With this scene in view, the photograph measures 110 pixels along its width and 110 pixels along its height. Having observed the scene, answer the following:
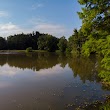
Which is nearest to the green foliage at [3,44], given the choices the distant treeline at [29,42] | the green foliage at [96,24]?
the distant treeline at [29,42]

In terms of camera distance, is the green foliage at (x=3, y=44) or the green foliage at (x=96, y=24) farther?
the green foliage at (x=3, y=44)

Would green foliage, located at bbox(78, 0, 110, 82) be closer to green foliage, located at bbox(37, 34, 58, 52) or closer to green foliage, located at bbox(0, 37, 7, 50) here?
green foliage, located at bbox(37, 34, 58, 52)

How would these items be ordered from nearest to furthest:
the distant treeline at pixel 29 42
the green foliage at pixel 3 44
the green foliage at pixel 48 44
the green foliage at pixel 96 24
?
the green foliage at pixel 96 24
the green foliage at pixel 48 44
the distant treeline at pixel 29 42
the green foliage at pixel 3 44

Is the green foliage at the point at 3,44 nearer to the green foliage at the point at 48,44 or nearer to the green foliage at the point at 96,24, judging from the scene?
the green foliage at the point at 48,44

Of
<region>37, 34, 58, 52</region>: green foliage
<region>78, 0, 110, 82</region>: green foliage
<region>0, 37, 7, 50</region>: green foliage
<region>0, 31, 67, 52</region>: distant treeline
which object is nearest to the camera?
<region>78, 0, 110, 82</region>: green foliage

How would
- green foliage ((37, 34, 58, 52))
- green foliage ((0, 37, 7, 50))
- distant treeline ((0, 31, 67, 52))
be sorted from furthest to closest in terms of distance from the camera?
green foliage ((0, 37, 7, 50))
distant treeline ((0, 31, 67, 52))
green foliage ((37, 34, 58, 52))

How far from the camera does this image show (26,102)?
47.9ft

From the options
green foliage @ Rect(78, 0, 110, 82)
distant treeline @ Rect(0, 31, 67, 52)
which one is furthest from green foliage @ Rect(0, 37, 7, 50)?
green foliage @ Rect(78, 0, 110, 82)

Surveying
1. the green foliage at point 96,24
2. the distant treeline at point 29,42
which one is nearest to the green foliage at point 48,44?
the distant treeline at point 29,42

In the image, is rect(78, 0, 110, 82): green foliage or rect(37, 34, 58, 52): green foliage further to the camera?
rect(37, 34, 58, 52): green foliage

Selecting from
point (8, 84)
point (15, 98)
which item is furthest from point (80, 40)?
point (15, 98)

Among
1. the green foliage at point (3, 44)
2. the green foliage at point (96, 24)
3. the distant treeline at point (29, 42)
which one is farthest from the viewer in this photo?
the green foliage at point (3, 44)

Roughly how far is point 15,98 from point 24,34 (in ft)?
388

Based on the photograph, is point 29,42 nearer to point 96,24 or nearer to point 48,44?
point 48,44
